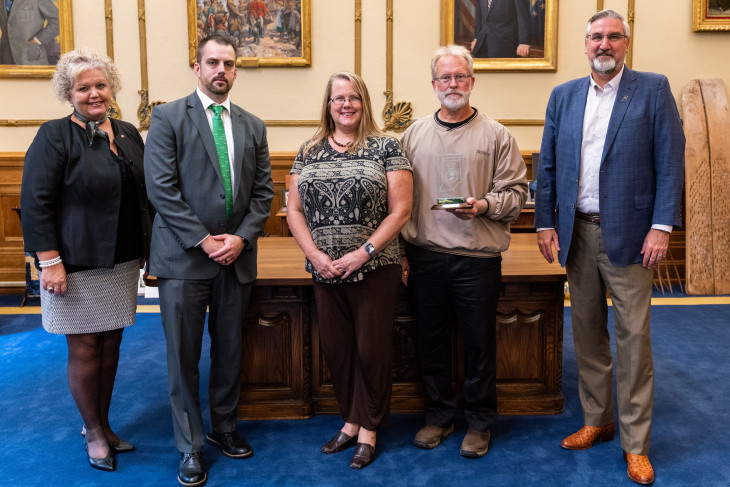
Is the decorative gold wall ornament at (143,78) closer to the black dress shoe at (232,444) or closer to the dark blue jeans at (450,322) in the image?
the black dress shoe at (232,444)

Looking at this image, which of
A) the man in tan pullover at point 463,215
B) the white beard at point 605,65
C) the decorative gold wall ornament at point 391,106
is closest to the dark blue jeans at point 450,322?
the man in tan pullover at point 463,215

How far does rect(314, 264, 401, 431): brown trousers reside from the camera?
8.98 feet

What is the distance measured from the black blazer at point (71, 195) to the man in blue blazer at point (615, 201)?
72.5 inches

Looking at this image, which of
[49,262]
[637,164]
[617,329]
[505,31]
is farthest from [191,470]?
[505,31]

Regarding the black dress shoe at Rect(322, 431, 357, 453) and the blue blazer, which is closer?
the blue blazer

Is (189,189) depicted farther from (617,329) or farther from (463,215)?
(617,329)

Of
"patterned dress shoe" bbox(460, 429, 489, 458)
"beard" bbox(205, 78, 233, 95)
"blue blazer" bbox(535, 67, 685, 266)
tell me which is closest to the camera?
"blue blazer" bbox(535, 67, 685, 266)

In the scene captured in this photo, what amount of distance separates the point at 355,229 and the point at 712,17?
5623mm

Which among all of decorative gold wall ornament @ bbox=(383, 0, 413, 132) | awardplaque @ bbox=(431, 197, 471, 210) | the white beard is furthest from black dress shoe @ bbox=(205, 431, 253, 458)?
decorative gold wall ornament @ bbox=(383, 0, 413, 132)

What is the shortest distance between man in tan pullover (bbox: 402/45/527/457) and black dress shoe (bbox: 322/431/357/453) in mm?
329

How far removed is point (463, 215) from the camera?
2686 millimetres

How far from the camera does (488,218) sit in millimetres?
2816

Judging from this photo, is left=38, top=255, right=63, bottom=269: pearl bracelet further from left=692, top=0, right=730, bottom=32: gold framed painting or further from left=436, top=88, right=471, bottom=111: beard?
left=692, top=0, right=730, bottom=32: gold framed painting

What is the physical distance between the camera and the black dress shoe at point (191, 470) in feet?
8.68
